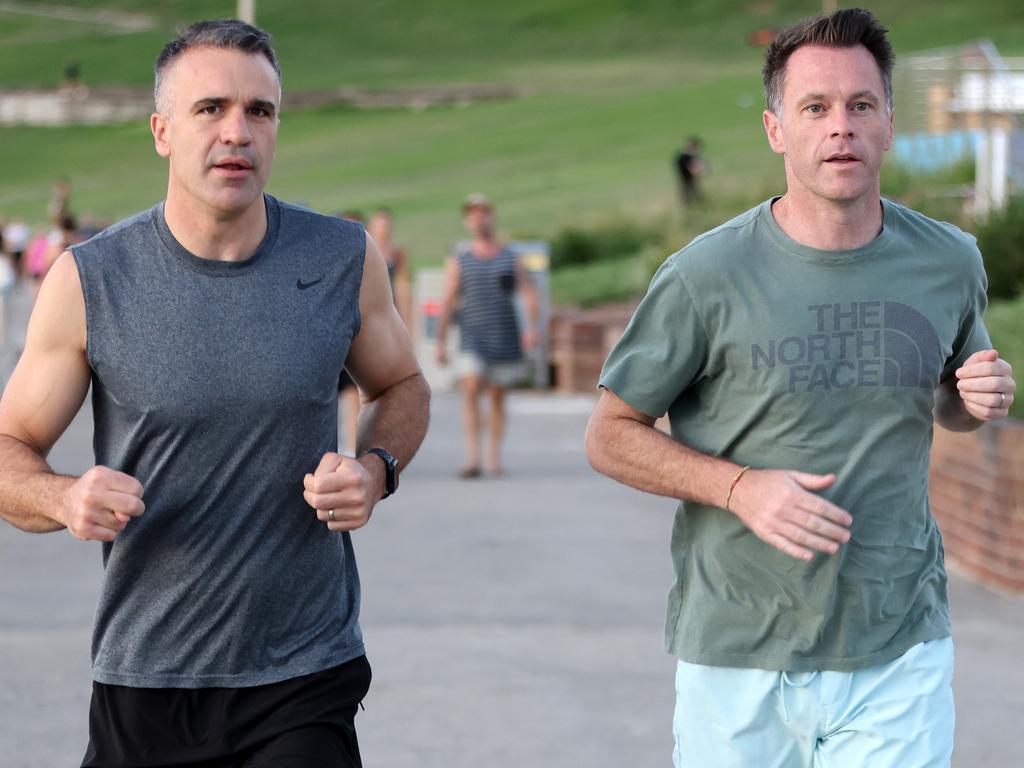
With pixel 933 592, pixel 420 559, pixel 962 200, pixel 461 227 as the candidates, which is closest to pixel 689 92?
pixel 461 227

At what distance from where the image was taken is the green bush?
43.1 feet

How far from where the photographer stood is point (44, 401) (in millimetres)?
3955

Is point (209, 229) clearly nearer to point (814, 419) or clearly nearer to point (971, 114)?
point (814, 419)

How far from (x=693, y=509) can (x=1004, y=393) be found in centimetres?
70

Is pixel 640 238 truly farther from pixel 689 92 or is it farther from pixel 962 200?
pixel 689 92

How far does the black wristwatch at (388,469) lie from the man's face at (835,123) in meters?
1.07

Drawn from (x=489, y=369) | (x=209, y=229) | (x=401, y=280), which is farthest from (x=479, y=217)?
(x=209, y=229)

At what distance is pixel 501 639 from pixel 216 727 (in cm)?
442

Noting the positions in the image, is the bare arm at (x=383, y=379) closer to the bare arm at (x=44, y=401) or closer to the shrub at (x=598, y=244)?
the bare arm at (x=44, y=401)

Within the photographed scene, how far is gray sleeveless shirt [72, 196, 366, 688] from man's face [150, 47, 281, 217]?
0.49 ft

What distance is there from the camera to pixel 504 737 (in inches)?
266

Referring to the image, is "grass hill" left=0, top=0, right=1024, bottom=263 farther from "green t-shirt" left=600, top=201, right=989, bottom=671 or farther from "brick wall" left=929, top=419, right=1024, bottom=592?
"green t-shirt" left=600, top=201, right=989, bottom=671

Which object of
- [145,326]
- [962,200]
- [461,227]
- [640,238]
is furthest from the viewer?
[461,227]

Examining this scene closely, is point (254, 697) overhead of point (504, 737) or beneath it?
overhead
